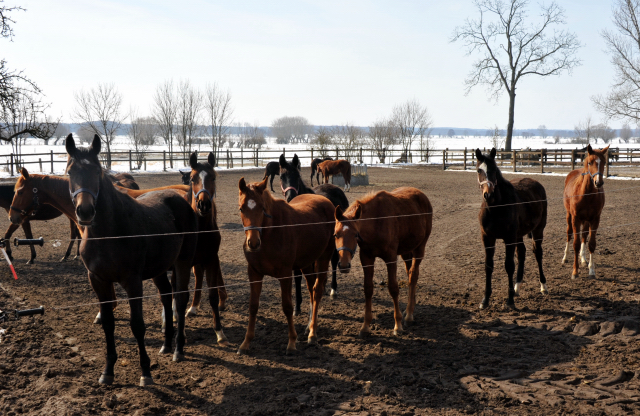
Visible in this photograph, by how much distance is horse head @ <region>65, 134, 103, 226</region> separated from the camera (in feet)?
12.3

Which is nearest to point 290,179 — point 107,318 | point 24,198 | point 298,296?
point 298,296

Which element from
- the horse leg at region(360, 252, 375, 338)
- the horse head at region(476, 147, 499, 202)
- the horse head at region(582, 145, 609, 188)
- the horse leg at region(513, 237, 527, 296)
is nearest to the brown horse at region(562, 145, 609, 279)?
the horse head at region(582, 145, 609, 188)

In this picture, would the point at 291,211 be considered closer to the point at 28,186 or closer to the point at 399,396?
the point at 399,396

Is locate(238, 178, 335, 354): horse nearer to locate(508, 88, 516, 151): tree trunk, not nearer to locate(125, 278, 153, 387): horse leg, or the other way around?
locate(125, 278, 153, 387): horse leg

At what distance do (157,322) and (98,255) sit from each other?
2160mm

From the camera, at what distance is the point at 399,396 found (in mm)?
3844

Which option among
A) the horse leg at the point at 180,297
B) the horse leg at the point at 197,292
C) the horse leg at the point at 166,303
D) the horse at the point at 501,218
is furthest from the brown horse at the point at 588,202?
the horse leg at the point at 166,303

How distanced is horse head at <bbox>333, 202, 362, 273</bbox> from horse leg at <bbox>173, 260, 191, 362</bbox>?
5.76 feet

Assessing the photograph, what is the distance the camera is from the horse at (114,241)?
3.87 metres

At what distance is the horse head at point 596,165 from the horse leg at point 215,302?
6199 mm

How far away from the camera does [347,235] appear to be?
481cm

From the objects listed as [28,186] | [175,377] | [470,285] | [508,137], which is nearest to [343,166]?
[470,285]

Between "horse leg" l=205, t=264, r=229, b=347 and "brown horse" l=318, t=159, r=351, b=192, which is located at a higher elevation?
"brown horse" l=318, t=159, r=351, b=192

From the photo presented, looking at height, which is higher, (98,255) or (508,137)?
(508,137)
